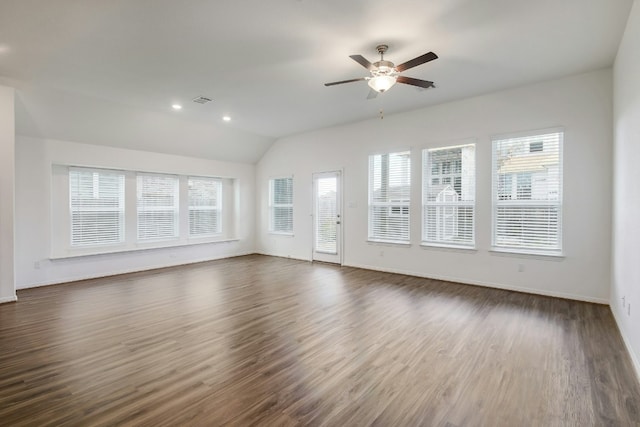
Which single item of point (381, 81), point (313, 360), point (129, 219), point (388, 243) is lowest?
point (313, 360)

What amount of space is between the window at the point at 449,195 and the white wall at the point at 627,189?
5.89 feet

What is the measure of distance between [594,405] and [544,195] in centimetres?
321

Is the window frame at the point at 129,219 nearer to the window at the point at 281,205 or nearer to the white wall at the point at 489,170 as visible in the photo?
the window at the point at 281,205

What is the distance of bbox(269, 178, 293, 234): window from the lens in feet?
26.5

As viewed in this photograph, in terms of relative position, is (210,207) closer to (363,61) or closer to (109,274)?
(109,274)

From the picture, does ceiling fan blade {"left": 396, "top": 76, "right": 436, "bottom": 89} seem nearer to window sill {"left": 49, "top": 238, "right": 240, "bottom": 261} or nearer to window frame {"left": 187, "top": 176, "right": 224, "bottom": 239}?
window frame {"left": 187, "top": 176, "right": 224, "bottom": 239}

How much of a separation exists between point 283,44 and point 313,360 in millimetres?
3175

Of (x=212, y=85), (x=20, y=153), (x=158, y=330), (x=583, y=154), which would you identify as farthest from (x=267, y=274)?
(x=583, y=154)

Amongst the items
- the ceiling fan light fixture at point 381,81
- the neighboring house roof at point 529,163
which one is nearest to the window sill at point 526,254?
the neighboring house roof at point 529,163

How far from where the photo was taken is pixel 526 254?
461 cm

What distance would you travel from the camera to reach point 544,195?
177 inches

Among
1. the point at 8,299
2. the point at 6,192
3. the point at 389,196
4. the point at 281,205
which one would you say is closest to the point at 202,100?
the point at 6,192

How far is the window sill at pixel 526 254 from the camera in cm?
438

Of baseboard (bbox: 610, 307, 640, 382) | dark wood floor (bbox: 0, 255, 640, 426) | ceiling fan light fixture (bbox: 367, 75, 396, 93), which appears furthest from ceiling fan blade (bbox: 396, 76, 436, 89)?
baseboard (bbox: 610, 307, 640, 382)
